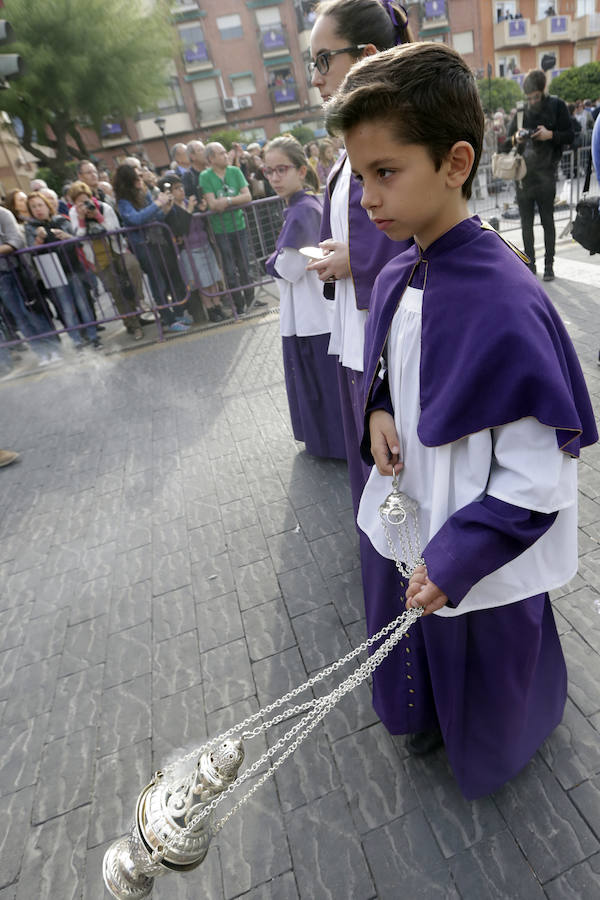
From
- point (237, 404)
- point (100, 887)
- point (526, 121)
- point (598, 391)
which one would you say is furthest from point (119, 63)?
point (100, 887)

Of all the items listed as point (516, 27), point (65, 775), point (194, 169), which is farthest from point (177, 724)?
point (516, 27)

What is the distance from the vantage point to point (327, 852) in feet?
5.84

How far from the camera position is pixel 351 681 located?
1.20 metres

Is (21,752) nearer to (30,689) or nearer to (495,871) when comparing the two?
(30,689)

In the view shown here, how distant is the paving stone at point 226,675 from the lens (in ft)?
7.82

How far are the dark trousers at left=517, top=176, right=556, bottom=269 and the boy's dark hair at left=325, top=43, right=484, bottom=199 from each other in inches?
229

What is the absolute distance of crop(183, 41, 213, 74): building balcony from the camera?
128 ft

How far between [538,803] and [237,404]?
399cm

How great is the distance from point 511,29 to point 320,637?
161ft

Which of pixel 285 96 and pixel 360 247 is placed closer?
pixel 360 247

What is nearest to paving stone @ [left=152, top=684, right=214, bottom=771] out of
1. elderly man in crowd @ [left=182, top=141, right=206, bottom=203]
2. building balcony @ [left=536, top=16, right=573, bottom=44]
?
elderly man in crowd @ [left=182, top=141, right=206, bottom=203]

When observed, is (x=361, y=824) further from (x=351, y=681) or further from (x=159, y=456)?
(x=159, y=456)

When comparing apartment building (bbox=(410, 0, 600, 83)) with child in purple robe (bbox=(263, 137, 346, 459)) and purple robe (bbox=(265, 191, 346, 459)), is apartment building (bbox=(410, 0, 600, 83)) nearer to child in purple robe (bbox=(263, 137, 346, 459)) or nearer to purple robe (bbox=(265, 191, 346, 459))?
child in purple robe (bbox=(263, 137, 346, 459))

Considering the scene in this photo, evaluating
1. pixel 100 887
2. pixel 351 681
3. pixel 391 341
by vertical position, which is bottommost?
pixel 100 887
